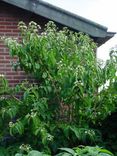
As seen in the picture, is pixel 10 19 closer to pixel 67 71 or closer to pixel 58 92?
pixel 58 92

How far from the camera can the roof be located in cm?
750

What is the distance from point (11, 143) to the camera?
22.9 feet

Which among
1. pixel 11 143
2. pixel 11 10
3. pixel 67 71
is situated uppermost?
pixel 11 10

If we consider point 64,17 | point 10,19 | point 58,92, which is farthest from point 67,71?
point 10,19

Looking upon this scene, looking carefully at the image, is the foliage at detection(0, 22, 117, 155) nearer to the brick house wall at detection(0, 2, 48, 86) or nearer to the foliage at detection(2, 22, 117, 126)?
the foliage at detection(2, 22, 117, 126)

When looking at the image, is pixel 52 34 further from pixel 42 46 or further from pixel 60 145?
pixel 60 145

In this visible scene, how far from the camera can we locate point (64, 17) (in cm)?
763

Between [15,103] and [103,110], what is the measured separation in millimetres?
1281

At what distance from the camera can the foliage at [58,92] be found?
244 inches

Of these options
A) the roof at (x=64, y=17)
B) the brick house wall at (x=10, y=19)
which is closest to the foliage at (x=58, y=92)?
the roof at (x=64, y=17)

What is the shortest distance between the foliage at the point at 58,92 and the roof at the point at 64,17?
878mm

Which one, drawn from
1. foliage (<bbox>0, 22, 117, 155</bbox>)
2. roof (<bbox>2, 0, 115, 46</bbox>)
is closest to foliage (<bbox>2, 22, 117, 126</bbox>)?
foliage (<bbox>0, 22, 117, 155</bbox>)

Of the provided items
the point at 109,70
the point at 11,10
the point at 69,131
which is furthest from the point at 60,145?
the point at 11,10

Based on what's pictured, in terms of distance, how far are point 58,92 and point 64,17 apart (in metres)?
1.68
